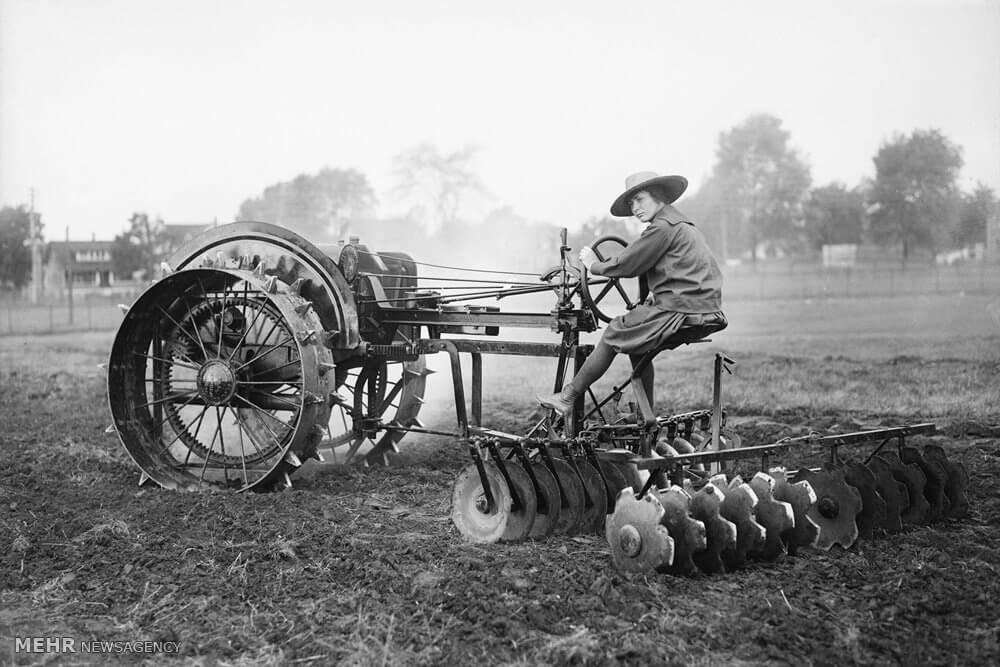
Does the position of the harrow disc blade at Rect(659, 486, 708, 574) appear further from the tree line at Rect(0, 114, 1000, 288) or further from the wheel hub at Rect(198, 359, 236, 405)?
the tree line at Rect(0, 114, 1000, 288)

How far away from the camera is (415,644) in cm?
400

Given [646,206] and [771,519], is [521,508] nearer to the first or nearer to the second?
[771,519]

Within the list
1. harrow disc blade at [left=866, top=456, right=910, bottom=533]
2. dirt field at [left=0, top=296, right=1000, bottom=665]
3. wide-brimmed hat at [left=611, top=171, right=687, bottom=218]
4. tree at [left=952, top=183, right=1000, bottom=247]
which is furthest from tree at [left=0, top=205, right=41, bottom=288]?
harrow disc blade at [left=866, top=456, right=910, bottom=533]

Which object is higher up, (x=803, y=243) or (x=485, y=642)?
(x=803, y=243)

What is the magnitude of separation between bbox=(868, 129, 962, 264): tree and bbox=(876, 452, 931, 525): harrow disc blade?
9.79 metres

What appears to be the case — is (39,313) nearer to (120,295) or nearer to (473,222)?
(120,295)

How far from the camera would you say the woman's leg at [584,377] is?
571cm

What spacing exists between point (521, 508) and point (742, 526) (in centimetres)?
131

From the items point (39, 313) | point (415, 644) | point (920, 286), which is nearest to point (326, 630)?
point (415, 644)

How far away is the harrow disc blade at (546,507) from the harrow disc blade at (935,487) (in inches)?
90.9

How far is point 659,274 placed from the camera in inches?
223

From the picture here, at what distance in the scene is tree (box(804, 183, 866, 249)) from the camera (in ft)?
58.4

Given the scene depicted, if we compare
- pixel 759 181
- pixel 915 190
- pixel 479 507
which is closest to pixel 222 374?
pixel 479 507

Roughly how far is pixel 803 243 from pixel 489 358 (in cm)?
728
